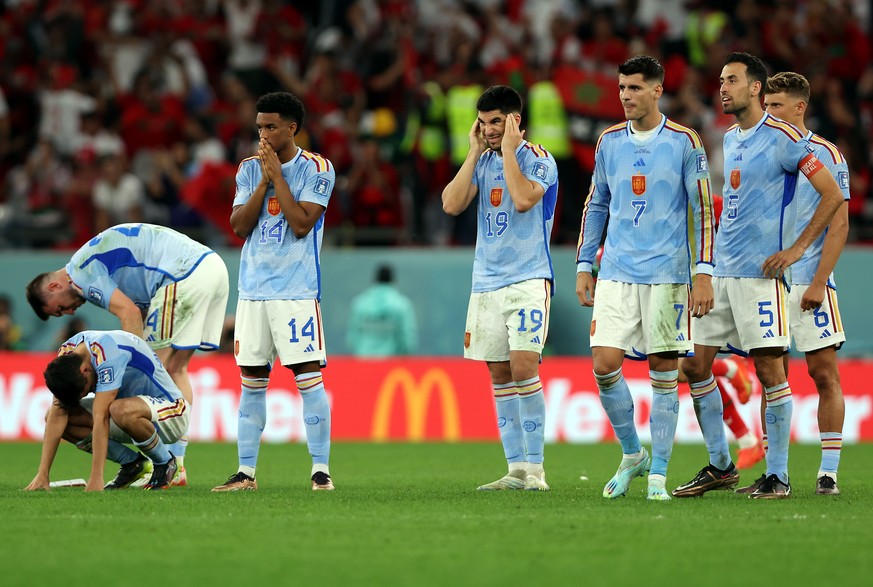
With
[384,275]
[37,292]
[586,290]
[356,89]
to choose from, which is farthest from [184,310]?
[356,89]

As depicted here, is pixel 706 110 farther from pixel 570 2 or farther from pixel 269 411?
pixel 269 411

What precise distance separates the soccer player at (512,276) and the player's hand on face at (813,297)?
5.50 feet

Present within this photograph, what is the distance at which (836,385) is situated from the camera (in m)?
9.04

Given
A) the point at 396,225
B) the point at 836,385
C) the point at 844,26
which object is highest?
the point at 844,26

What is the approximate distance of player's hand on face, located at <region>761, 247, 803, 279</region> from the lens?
27.8ft

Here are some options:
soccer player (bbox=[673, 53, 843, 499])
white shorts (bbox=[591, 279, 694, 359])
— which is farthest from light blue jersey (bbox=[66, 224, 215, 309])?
soccer player (bbox=[673, 53, 843, 499])

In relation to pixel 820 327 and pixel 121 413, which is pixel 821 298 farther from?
pixel 121 413

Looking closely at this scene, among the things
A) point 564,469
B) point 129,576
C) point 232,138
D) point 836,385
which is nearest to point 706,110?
point 232,138

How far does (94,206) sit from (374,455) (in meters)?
6.58

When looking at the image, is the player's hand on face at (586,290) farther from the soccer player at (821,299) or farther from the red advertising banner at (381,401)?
the red advertising banner at (381,401)

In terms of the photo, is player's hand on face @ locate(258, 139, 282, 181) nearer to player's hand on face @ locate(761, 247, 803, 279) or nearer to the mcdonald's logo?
player's hand on face @ locate(761, 247, 803, 279)

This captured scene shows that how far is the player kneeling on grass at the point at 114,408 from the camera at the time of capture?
8.97m

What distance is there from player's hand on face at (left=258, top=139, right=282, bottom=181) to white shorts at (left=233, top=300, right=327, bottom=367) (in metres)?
0.87

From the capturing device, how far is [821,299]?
28.3 ft
